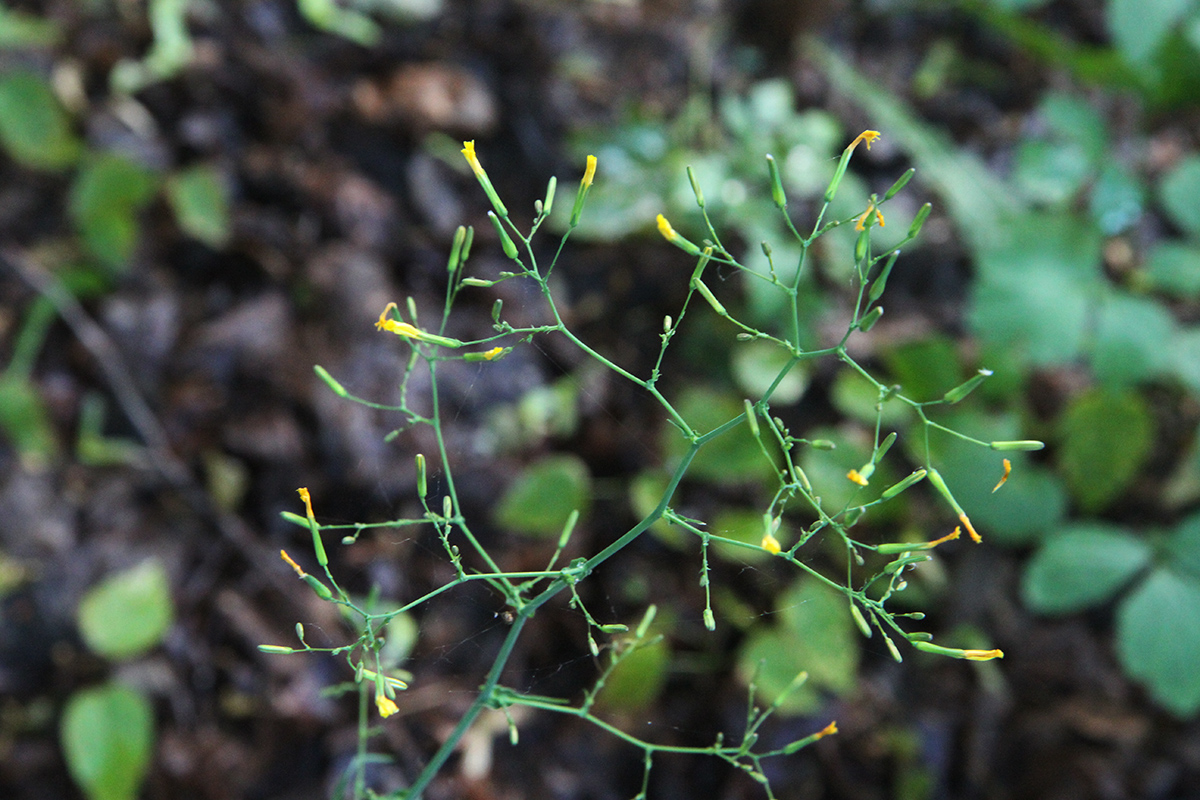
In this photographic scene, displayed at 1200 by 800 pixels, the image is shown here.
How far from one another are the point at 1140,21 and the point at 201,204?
8.32ft

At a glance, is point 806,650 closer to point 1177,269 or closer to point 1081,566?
point 1081,566

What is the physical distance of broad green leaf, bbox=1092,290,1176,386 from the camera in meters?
2.03

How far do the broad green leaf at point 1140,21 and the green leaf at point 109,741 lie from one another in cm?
284

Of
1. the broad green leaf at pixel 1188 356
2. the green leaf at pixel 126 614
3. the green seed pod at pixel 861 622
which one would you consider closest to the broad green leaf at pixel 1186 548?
the broad green leaf at pixel 1188 356

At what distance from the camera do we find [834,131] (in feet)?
8.39

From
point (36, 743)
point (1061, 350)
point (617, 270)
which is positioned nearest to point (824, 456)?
point (1061, 350)

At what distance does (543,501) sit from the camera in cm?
205

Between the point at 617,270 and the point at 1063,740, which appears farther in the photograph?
the point at 617,270

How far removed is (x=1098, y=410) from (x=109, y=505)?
252 centimetres

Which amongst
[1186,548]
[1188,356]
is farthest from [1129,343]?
[1186,548]

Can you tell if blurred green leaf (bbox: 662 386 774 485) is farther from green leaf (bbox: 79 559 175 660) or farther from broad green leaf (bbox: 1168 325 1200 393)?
green leaf (bbox: 79 559 175 660)

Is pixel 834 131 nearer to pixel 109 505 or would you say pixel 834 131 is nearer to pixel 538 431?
pixel 538 431

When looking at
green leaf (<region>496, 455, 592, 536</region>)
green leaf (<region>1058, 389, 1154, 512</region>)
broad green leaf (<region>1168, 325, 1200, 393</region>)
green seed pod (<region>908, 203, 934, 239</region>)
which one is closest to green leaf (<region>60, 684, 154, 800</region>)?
green leaf (<region>496, 455, 592, 536</region>)

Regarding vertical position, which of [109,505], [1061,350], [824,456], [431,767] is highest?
[431,767]
